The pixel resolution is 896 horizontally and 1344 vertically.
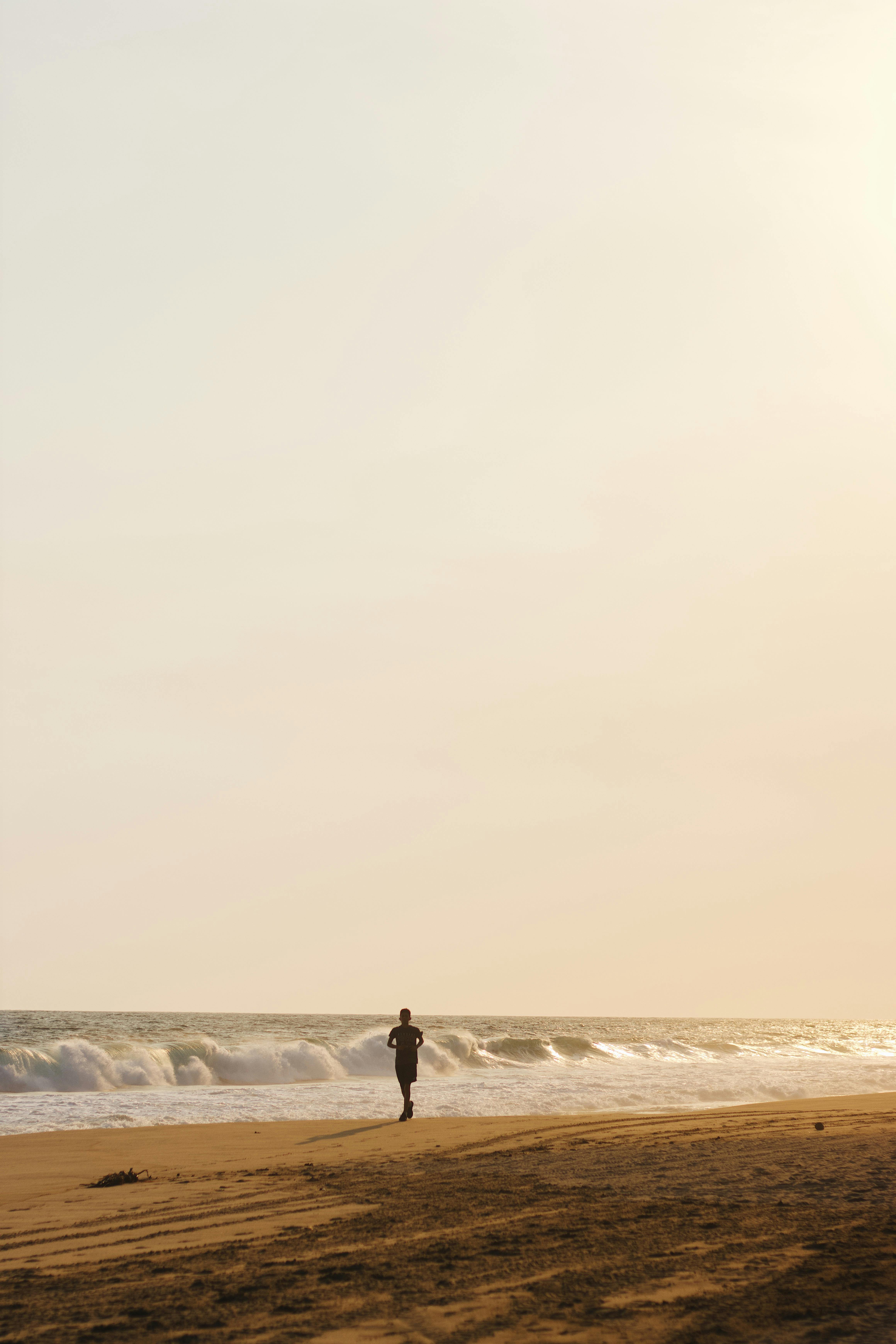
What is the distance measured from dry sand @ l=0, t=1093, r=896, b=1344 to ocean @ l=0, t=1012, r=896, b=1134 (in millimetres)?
5161

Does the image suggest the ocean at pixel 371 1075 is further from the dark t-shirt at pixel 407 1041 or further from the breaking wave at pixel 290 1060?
the dark t-shirt at pixel 407 1041

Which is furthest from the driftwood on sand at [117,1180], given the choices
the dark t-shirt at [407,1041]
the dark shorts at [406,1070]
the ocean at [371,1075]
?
the dark t-shirt at [407,1041]

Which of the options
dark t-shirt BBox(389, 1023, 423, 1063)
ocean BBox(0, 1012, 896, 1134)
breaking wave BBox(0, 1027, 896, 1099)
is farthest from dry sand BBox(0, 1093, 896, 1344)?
breaking wave BBox(0, 1027, 896, 1099)

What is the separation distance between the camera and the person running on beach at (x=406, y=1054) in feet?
49.0

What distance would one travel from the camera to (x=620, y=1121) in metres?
13.8

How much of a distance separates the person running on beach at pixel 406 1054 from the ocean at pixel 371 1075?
0.89 metres

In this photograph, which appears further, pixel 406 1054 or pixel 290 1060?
pixel 290 1060

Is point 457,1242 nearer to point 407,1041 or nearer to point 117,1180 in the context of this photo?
point 117,1180

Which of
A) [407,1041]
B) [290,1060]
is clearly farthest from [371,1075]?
[407,1041]

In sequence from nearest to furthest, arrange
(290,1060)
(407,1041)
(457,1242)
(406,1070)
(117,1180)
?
(457,1242) → (117,1180) → (406,1070) → (407,1041) → (290,1060)

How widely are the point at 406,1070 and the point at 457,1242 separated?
947 centimetres

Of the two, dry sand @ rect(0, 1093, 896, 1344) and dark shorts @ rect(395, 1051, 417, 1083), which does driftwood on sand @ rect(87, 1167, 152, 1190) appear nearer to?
dry sand @ rect(0, 1093, 896, 1344)

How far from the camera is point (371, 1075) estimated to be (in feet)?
89.2

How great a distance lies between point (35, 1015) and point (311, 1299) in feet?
261
